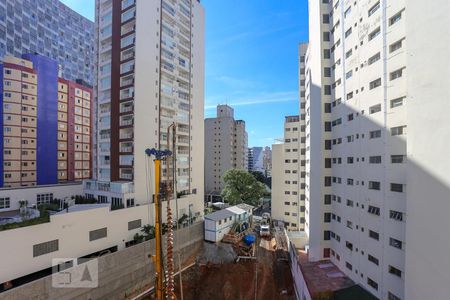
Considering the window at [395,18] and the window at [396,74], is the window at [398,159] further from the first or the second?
the window at [395,18]

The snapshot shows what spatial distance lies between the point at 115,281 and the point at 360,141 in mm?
27614

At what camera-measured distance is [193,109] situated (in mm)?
43656

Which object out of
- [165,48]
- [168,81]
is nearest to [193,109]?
[168,81]

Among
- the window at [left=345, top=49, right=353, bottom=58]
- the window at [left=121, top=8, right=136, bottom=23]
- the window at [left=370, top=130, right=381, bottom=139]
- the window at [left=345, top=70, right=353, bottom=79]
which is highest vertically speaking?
the window at [left=121, top=8, right=136, bottom=23]

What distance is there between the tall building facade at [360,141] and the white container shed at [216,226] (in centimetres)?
1338

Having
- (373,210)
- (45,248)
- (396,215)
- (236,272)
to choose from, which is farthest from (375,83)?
(45,248)

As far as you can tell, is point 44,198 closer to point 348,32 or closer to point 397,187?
point 397,187

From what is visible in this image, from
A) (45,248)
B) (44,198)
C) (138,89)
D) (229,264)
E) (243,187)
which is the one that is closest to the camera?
(45,248)

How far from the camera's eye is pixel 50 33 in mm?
64688

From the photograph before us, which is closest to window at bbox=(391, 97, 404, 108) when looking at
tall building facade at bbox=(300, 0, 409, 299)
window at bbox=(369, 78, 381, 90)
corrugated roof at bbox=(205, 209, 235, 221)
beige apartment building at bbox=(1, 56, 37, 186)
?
tall building facade at bbox=(300, 0, 409, 299)

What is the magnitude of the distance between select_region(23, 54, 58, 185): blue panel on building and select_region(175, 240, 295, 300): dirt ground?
33996 millimetres

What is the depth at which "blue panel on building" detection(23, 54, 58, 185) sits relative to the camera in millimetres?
44844

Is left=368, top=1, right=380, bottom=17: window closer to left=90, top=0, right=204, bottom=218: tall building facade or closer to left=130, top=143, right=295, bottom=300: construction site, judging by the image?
left=130, top=143, right=295, bottom=300: construction site

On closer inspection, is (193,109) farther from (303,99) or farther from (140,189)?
(303,99)
